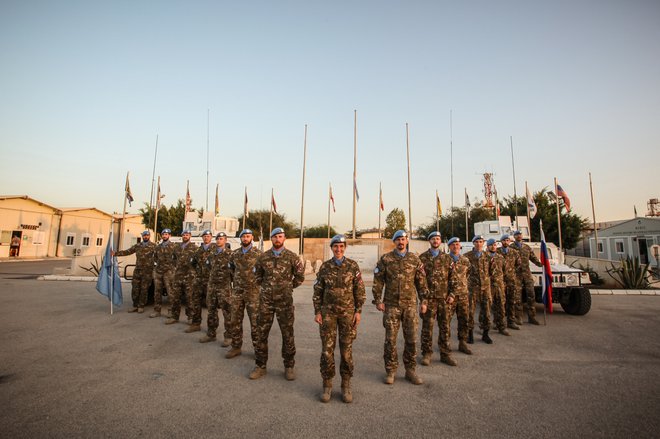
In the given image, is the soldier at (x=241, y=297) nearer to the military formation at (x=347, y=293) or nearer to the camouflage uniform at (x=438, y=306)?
the military formation at (x=347, y=293)

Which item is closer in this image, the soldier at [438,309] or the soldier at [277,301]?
the soldier at [277,301]

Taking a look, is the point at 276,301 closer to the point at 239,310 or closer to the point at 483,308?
the point at 239,310

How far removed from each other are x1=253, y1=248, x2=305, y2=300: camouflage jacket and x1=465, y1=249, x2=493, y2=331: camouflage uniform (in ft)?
12.1

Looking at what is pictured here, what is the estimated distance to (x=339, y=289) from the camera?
13.1 feet

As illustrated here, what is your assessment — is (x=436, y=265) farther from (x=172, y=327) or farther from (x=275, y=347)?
(x=172, y=327)

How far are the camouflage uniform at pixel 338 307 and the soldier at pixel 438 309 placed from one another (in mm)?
1446

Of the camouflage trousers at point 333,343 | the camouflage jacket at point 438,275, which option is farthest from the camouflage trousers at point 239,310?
the camouflage jacket at point 438,275

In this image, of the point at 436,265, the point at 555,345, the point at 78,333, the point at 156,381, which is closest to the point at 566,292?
the point at 555,345

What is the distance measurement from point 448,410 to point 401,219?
141ft

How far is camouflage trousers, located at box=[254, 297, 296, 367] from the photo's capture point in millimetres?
4375

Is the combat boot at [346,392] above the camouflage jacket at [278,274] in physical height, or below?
below

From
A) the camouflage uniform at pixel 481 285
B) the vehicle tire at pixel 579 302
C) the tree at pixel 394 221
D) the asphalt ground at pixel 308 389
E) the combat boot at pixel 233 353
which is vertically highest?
the tree at pixel 394 221

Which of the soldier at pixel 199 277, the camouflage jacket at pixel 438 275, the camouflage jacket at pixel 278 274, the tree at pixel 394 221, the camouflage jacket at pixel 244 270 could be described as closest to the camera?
the camouflage jacket at pixel 278 274

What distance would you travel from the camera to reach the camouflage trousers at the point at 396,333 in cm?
420
